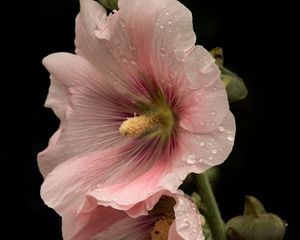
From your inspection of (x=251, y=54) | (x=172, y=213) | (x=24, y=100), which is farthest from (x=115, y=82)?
(x=24, y=100)

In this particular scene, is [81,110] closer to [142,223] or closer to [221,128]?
[142,223]

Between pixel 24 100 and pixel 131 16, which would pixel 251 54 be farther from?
pixel 131 16

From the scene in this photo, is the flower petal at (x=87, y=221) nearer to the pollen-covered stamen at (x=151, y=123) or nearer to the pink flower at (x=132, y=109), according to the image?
the pink flower at (x=132, y=109)

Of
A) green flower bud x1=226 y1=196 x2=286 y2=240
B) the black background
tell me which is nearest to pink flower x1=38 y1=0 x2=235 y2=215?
green flower bud x1=226 y1=196 x2=286 y2=240

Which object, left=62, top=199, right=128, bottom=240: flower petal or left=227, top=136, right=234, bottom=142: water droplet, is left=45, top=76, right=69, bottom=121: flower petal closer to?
left=62, top=199, right=128, bottom=240: flower petal

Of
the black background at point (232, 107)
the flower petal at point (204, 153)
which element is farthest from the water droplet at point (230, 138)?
the black background at point (232, 107)

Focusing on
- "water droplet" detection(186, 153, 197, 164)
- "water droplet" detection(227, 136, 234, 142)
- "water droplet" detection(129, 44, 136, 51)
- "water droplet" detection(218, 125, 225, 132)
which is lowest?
"water droplet" detection(186, 153, 197, 164)

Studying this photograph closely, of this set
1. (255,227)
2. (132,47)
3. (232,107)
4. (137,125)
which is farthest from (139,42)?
(232,107)
